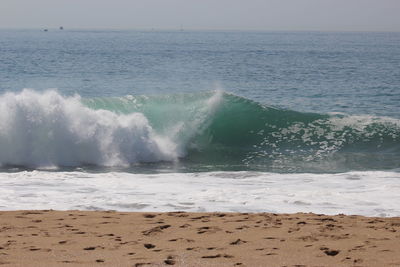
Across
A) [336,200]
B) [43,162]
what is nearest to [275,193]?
[336,200]

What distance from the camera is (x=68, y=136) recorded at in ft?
50.5

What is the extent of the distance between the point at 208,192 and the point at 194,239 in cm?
345

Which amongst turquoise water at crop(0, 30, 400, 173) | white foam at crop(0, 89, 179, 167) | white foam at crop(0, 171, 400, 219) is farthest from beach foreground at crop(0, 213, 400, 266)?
white foam at crop(0, 89, 179, 167)

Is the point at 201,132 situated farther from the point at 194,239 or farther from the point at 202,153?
the point at 194,239

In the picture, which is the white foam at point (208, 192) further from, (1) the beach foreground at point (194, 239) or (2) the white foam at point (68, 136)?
(2) the white foam at point (68, 136)

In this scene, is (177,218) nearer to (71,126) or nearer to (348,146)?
(71,126)

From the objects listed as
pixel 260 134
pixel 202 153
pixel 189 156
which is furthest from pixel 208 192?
pixel 260 134

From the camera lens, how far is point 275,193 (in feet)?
34.0

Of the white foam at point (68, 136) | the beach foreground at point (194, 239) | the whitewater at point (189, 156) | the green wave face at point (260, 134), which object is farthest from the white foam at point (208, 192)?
the white foam at point (68, 136)

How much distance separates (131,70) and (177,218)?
33193mm

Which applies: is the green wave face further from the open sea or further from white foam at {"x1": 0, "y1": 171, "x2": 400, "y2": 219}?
white foam at {"x1": 0, "y1": 171, "x2": 400, "y2": 219}

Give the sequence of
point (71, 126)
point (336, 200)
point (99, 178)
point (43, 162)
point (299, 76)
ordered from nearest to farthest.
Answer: point (336, 200)
point (99, 178)
point (43, 162)
point (71, 126)
point (299, 76)

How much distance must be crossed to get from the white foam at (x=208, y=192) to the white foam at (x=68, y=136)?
75.2 inches

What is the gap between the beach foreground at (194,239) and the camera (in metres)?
6.11
